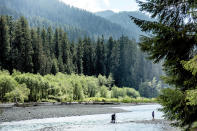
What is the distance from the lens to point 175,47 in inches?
237

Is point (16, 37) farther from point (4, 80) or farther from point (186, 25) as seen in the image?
point (186, 25)

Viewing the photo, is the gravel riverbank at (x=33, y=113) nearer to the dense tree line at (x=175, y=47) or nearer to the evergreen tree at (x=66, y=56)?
the dense tree line at (x=175, y=47)

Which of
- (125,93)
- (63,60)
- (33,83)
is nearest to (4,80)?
(33,83)

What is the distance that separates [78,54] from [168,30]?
104 meters

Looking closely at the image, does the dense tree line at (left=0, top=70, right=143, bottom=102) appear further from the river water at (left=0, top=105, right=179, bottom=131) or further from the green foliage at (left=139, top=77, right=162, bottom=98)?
the green foliage at (left=139, top=77, right=162, bottom=98)

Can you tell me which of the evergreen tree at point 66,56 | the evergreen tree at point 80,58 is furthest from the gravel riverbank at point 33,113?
the evergreen tree at point 80,58

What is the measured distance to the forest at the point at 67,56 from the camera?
79.4 m

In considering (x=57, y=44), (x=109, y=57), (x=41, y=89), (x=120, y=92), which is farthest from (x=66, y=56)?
(x=41, y=89)

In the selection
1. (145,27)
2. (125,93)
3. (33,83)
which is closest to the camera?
(145,27)

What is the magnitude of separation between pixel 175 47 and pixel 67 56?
3798 inches

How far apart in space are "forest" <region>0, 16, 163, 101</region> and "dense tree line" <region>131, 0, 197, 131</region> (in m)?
50.9

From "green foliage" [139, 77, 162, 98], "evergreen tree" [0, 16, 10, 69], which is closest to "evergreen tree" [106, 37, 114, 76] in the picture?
"green foliage" [139, 77, 162, 98]

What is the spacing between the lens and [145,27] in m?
6.18

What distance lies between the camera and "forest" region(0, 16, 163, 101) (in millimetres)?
79375
